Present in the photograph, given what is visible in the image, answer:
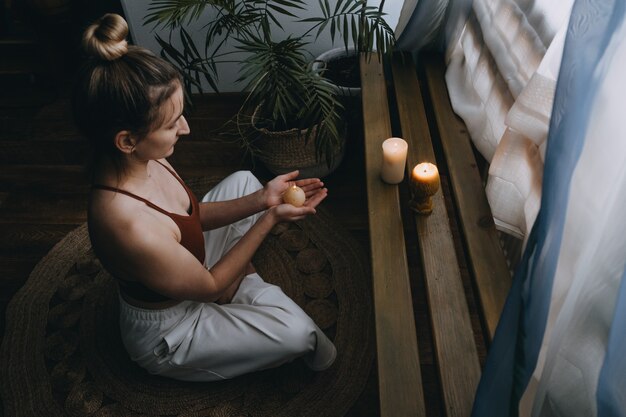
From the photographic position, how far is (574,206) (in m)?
0.70

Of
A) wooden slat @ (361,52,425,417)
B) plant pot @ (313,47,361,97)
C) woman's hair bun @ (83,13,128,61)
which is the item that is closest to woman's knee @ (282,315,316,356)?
wooden slat @ (361,52,425,417)

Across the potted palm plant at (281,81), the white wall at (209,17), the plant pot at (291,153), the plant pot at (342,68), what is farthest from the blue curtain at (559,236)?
the white wall at (209,17)

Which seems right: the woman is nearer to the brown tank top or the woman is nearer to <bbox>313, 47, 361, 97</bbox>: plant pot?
the brown tank top

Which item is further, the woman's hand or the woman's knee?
the woman's hand

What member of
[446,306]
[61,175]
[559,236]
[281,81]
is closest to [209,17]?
[281,81]

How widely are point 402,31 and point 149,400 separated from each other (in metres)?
1.45

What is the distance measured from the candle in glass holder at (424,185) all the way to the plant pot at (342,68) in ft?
2.47

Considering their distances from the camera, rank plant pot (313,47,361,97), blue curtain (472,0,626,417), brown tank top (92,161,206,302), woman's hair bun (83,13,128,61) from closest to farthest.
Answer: blue curtain (472,0,626,417), woman's hair bun (83,13,128,61), brown tank top (92,161,206,302), plant pot (313,47,361,97)

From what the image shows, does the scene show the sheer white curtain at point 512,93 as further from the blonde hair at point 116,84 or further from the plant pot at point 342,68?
the blonde hair at point 116,84

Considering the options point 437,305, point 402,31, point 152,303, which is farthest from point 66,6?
point 437,305

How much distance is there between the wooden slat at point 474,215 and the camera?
1.05 m

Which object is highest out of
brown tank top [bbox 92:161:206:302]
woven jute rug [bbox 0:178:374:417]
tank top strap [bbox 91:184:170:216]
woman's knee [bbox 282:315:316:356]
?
tank top strap [bbox 91:184:170:216]

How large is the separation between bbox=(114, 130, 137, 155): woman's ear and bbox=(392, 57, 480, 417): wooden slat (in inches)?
27.9

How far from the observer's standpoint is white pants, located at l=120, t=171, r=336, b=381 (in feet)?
4.24
